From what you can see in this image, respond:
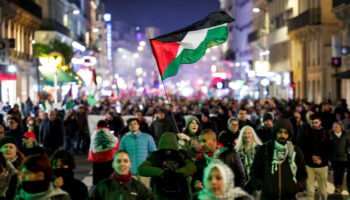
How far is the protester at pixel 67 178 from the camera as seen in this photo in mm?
7797

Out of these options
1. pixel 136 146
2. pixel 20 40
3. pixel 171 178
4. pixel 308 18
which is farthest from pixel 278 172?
pixel 20 40

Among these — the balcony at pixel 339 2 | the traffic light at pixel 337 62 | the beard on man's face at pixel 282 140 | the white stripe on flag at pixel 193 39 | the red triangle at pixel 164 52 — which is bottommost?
the beard on man's face at pixel 282 140

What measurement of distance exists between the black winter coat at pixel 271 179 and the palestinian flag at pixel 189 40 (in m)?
3.48

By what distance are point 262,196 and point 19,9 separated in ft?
142

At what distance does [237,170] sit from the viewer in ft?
30.2

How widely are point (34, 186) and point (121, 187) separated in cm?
94

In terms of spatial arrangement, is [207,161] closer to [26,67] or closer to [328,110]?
[328,110]

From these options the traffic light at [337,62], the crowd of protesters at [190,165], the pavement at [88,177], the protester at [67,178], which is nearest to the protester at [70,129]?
the pavement at [88,177]

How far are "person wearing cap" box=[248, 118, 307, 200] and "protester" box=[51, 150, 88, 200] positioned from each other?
212 cm

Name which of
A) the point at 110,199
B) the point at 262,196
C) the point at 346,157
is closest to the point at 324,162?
the point at 346,157

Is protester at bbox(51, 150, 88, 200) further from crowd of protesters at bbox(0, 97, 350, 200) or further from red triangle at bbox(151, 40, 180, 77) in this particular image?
red triangle at bbox(151, 40, 180, 77)

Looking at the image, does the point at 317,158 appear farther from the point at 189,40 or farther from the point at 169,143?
the point at 169,143

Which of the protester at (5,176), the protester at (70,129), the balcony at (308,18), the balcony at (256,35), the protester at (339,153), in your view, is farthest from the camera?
the balcony at (256,35)

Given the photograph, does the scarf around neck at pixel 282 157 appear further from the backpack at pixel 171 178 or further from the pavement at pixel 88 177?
the pavement at pixel 88 177
